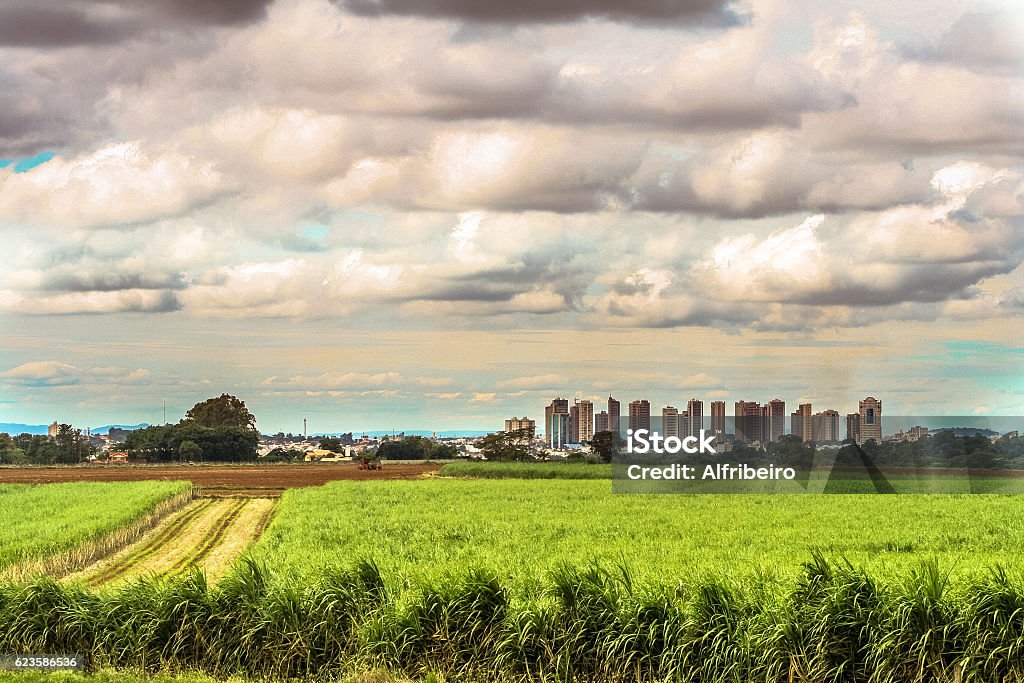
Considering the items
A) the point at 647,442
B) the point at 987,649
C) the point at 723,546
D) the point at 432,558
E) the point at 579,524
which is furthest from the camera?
the point at 647,442

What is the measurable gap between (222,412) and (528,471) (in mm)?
102330

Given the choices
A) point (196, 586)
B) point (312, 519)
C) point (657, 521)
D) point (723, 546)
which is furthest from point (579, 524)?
point (196, 586)

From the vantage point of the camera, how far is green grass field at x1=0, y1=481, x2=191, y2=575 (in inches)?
1206

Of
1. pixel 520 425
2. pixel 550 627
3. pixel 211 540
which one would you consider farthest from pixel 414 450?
pixel 550 627

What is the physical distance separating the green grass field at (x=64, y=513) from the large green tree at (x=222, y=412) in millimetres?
98988

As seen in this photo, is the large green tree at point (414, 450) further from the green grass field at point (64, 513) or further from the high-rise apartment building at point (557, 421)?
the green grass field at point (64, 513)

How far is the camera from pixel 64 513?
143 feet

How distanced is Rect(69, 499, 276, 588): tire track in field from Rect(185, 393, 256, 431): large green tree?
363 ft

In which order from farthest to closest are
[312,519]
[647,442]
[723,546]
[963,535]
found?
[647,442] → [312,519] → [963,535] → [723,546]

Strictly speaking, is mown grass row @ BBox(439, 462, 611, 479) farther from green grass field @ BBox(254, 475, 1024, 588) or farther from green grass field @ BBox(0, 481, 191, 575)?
green grass field @ BBox(0, 481, 191, 575)

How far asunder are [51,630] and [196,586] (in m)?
2.68

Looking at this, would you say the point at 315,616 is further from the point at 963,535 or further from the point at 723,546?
the point at 963,535

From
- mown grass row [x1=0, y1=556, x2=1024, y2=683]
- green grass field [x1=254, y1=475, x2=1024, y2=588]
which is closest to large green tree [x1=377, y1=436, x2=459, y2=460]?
green grass field [x1=254, y1=475, x2=1024, y2=588]

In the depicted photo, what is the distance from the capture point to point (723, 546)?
26484mm
